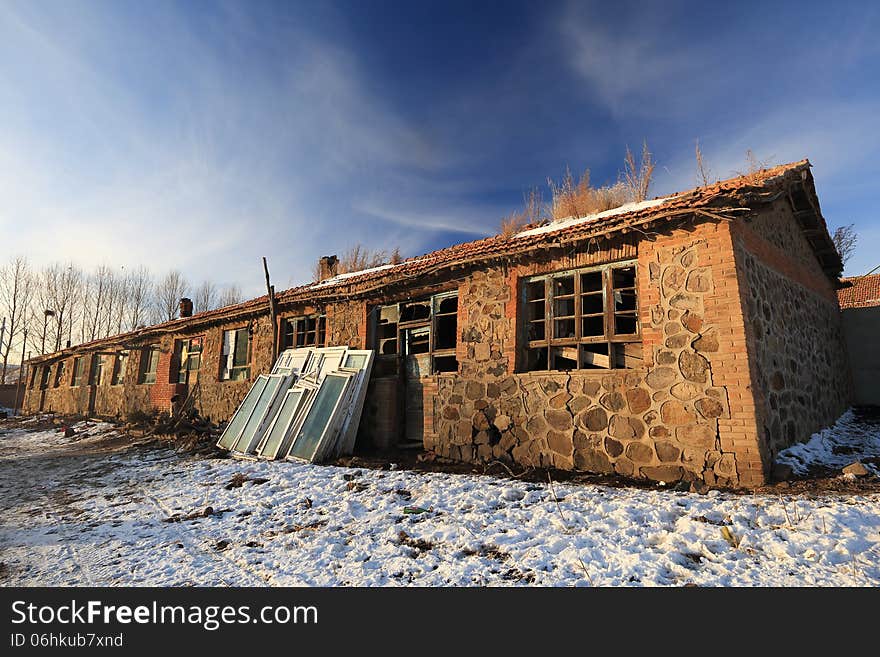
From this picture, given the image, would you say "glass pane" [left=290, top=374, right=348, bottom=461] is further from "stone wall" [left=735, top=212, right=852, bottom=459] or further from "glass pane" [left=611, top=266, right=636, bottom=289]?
"stone wall" [left=735, top=212, right=852, bottom=459]

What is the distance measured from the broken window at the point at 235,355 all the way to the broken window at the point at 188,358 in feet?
4.54

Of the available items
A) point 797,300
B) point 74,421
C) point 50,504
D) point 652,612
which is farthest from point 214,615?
point 74,421

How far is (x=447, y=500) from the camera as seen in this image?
5.08 meters

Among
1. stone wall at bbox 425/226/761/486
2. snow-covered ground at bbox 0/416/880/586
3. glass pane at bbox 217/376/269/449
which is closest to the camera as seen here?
snow-covered ground at bbox 0/416/880/586

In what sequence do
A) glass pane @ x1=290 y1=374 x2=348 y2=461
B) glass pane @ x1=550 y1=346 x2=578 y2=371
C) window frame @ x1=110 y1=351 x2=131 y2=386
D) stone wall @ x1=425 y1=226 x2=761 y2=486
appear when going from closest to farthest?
stone wall @ x1=425 y1=226 x2=761 y2=486, glass pane @ x1=550 y1=346 x2=578 y2=371, glass pane @ x1=290 y1=374 x2=348 y2=461, window frame @ x1=110 y1=351 x2=131 y2=386

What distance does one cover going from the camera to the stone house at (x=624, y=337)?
17.5 ft

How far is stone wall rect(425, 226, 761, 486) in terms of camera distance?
531cm

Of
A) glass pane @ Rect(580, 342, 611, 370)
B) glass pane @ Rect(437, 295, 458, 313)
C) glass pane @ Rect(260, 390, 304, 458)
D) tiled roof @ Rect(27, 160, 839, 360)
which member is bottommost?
glass pane @ Rect(260, 390, 304, 458)

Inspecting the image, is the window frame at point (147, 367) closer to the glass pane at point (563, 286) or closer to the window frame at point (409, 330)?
the window frame at point (409, 330)

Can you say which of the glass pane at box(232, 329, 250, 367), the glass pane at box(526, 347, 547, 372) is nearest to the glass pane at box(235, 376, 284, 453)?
the glass pane at box(232, 329, 250, 367)

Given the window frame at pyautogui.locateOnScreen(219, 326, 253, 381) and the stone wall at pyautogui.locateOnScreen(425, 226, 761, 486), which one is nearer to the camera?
the stone wall at pyautogui.locateOnScreen(425, 226, 761, 486)

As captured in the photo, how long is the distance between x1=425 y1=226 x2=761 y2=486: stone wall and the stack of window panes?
7.48 ft

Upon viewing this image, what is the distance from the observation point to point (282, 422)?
841cm

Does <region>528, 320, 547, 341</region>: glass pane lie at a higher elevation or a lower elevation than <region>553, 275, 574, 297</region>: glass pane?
lower
